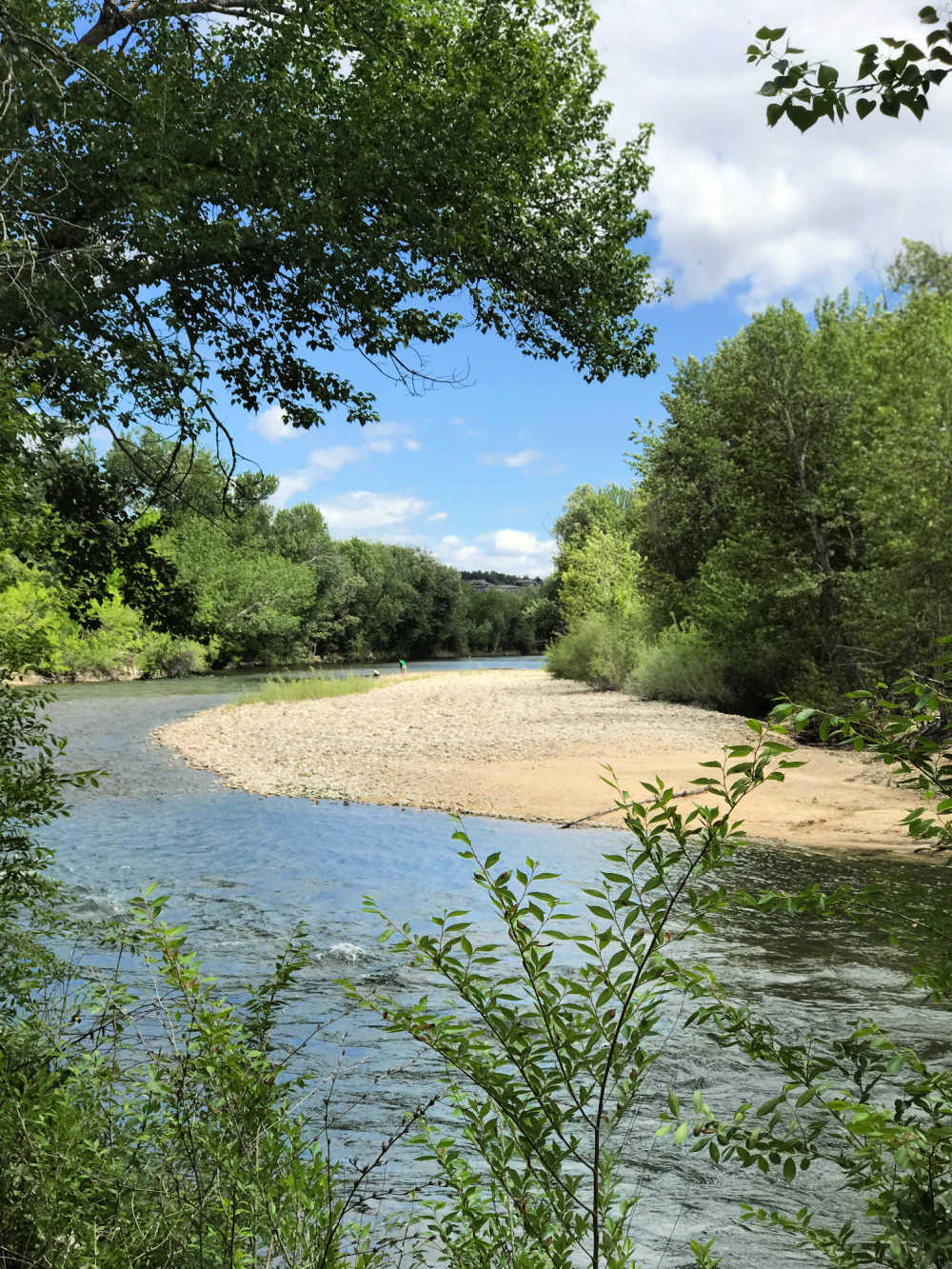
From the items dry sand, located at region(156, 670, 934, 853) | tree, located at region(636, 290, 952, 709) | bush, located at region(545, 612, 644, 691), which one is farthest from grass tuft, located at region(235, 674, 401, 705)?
tree, located at region(636, 290, 952, 709)

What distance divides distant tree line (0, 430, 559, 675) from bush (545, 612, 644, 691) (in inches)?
516

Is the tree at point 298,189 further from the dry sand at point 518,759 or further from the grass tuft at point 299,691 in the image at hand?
the grass tuft at point 299,691

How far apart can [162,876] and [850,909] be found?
9.17m

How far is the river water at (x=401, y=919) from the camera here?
13.5ft

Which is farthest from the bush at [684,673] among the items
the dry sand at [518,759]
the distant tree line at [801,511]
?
the dry sand at [518,759]

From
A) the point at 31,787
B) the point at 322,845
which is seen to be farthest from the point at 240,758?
the point at 31,787

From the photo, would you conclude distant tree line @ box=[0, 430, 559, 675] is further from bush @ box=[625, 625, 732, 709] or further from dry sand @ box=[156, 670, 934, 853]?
bush @ box=[625, 625, 732, 709]

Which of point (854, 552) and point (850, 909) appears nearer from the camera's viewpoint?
point (850, 909)

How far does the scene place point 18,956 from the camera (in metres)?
4.18

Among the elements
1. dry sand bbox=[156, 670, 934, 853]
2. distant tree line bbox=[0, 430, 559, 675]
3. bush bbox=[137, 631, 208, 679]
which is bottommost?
dry sand bbox=[156, 670, 934, 853]

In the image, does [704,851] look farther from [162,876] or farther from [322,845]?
[322,845]

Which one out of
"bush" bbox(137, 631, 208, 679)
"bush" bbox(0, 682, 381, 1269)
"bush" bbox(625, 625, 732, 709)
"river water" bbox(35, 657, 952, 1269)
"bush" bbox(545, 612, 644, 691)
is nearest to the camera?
"bush" bbox(0, 682, 381, 1269)

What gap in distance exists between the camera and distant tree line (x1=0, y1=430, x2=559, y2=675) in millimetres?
6336

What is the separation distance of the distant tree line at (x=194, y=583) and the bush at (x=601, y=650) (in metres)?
13.1
